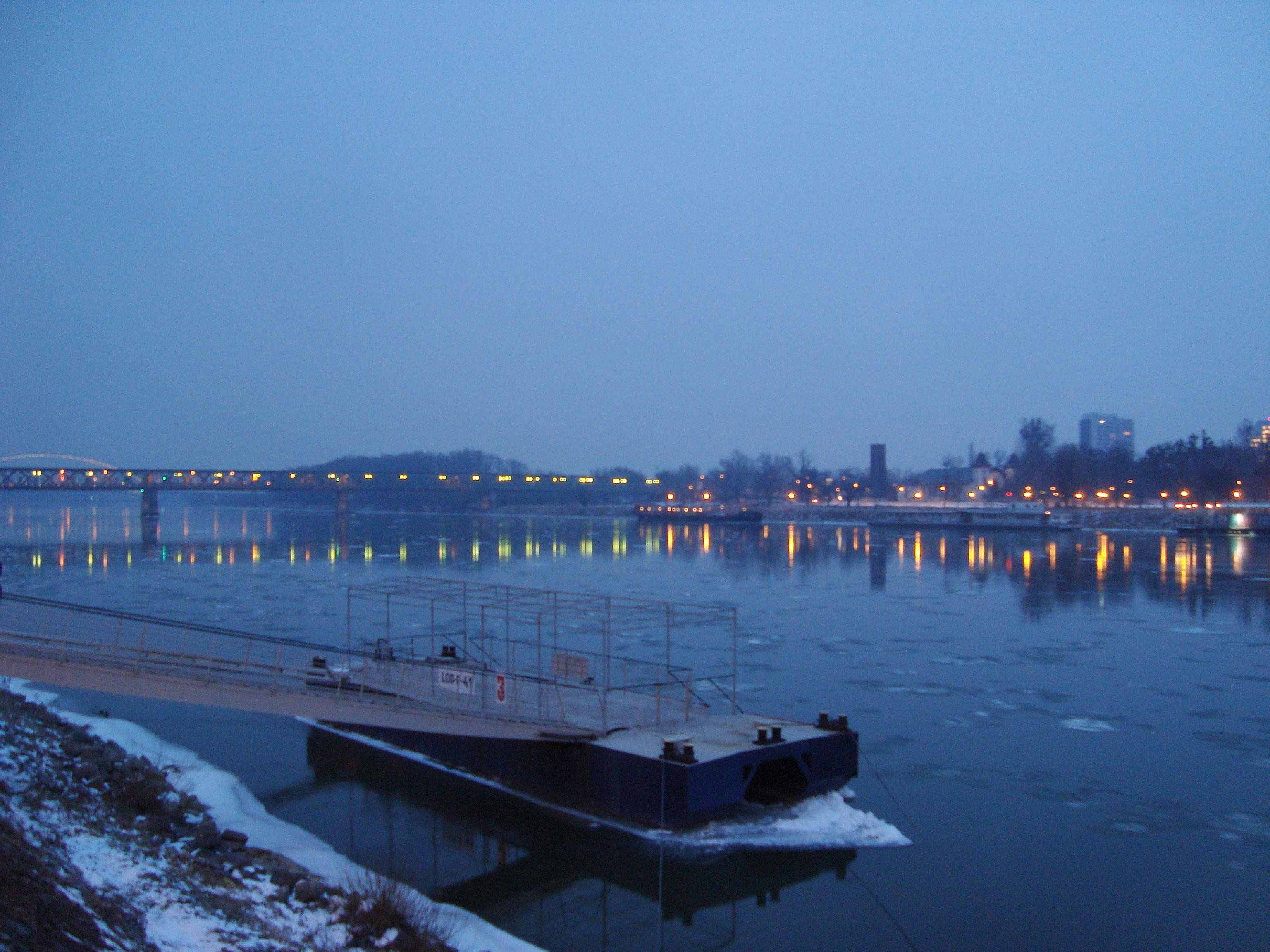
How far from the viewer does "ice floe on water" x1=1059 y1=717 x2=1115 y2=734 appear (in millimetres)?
18156

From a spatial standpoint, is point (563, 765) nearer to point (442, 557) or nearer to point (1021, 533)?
point (442, 557)

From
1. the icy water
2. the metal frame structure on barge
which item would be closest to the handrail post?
the metal frame structure on barge

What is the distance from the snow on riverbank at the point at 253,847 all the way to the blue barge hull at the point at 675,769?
298 centimetres

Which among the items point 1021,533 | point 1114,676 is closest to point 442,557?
point 1114,676

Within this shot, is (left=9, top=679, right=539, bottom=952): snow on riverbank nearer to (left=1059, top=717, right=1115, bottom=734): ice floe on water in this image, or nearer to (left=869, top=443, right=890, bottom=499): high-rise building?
(left=1059, top=717, right=1115, bottom=734): ice floe on water

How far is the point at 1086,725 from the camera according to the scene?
18453mm

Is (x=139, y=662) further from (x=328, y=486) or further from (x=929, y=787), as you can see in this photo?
(x=328, y=486)

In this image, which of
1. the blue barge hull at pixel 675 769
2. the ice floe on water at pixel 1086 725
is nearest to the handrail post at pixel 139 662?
the blue barge hull at pixel 675 769

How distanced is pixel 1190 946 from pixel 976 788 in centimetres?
464

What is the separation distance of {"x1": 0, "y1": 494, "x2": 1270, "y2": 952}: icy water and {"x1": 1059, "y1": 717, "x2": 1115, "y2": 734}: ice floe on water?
6 centimetres

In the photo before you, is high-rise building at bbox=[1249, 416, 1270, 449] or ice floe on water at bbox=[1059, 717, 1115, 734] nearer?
ice floe on water at bbox=[1059, 717, 1115, 734]

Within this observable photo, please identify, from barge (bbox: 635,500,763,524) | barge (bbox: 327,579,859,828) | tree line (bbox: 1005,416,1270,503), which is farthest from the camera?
barge (bbox: 635,500,763,524)

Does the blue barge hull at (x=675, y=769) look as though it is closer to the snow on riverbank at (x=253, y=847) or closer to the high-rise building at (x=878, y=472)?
the snow on riverbank at (x=253, y=847)

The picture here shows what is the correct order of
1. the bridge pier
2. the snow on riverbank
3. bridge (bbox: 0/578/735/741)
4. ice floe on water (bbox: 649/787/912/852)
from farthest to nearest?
the bridge pier, bridge (bbox: 0/578/735/741), ice floe on water (bbox: 649/787/912/852), the snow on riverbank
